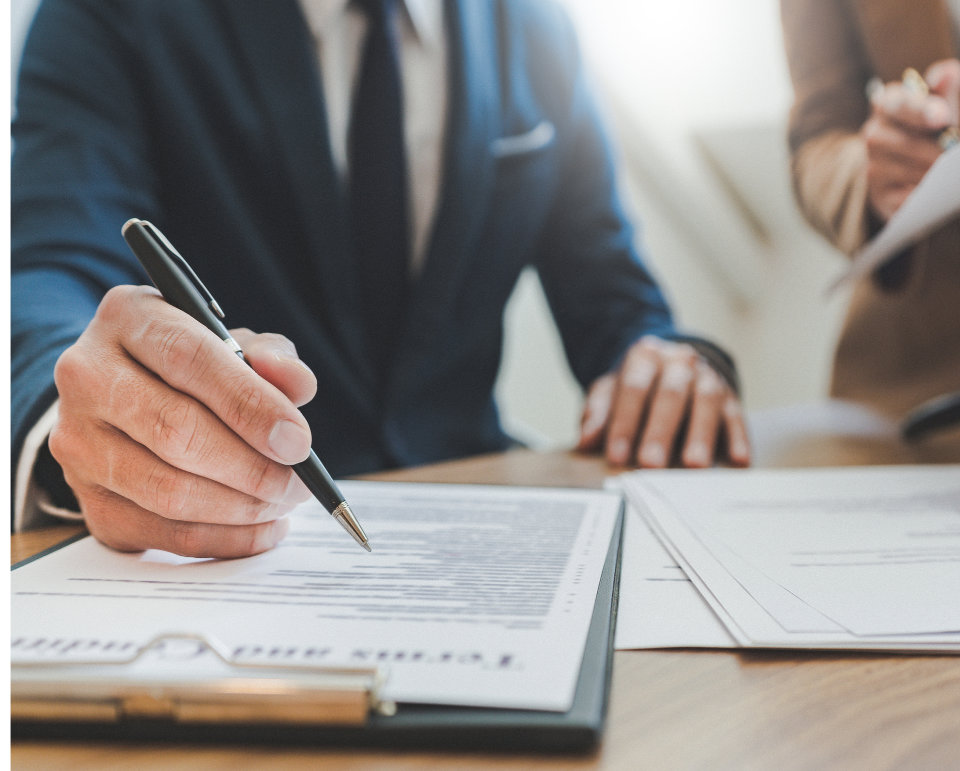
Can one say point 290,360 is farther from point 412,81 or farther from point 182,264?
point 412,81

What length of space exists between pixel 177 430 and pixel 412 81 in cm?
50

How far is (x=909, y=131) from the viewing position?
479 millimetres

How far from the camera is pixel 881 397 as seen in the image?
0.68 metres

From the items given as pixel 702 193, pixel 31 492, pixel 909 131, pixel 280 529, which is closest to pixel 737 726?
pixel 280 529

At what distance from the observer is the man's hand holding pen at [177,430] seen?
228 millimetres

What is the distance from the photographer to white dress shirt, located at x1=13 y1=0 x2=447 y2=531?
585mm

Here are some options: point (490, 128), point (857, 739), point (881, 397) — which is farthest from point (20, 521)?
point (881, 397)

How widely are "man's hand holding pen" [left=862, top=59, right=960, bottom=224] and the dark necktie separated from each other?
360mm

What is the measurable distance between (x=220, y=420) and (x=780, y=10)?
28.8 inches

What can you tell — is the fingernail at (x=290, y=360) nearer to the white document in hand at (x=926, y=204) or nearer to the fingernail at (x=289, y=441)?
the fingernail at (x=289, y=441)

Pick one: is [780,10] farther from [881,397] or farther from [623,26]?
[623,26]

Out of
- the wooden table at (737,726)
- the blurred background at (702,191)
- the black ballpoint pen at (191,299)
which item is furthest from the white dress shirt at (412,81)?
the blurred background at (702,191)

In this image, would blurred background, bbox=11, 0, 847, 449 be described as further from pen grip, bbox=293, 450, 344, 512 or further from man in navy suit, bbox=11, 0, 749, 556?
pen grip, bbox=293, 450, 344, 512

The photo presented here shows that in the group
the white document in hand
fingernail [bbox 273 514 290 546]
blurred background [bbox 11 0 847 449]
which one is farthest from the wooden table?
blurred background [bbox 11 0 847 449]
